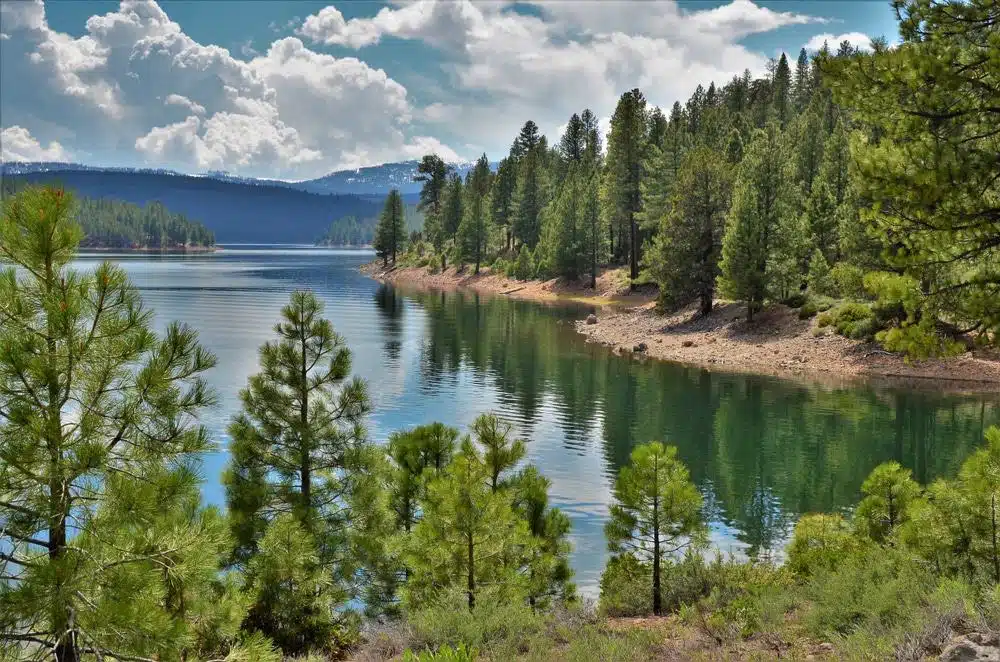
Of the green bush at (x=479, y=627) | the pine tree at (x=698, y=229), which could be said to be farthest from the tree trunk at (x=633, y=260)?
the green bush at (x=479, y=627)

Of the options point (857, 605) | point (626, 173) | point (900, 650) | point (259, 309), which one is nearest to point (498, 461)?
point (857, 605)

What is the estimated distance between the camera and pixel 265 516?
12859 mm

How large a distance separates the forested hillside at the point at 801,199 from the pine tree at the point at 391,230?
3.99 meters

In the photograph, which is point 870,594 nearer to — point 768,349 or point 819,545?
point 819,545

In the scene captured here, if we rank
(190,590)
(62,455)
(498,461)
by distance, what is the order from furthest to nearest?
(498,461) < (190,590) < (62,455)

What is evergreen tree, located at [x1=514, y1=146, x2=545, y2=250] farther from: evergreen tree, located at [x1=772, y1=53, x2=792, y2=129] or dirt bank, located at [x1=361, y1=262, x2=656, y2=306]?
evergreen tree, located at [x1=772, y1=53, x2=792, y2=129]

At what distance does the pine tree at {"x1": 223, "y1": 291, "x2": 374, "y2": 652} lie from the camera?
1291 centimetres

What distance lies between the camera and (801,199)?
160ft

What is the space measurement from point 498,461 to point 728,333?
33879 millimetres

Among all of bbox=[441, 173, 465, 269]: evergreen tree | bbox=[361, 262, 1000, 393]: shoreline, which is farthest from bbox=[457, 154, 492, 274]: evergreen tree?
bbox=[361, 262, 1000, 393]: shoreline

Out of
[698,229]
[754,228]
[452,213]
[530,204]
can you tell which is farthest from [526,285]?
[754,228]

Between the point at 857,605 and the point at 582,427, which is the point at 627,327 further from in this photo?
the point at 857,605

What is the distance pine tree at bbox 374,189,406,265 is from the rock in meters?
110

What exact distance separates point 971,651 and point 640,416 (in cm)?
2239
